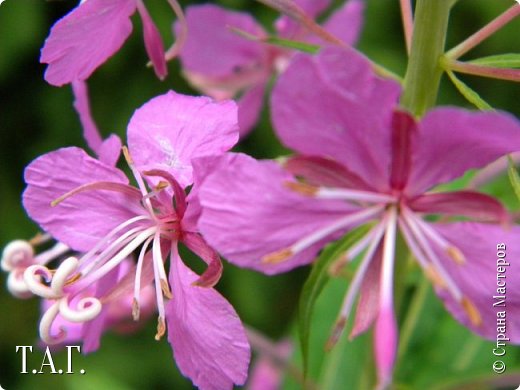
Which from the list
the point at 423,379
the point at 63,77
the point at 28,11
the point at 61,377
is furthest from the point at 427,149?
the point at 61,377

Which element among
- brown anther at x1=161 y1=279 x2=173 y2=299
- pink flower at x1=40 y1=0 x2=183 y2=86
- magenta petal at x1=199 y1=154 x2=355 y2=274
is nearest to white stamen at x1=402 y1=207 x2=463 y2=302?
magenta petal at x1=199 y1=154 x2=355 y2=274

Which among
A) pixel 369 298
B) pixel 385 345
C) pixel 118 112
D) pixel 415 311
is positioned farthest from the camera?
pixel 118 112

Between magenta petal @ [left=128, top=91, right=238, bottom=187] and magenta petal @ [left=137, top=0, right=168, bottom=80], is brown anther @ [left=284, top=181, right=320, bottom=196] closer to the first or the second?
magenta petal @ [left=128, top=91, right=238, bottom=187]

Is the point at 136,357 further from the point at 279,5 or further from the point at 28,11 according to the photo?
the point at 279,5

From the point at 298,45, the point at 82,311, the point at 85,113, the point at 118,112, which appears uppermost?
the point at 118,112

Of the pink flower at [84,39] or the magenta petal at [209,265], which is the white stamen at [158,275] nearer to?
the magenta petal at [209,265]

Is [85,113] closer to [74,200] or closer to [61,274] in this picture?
[74,200]

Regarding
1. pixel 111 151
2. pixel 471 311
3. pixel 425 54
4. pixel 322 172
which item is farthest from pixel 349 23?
pixel 471 311

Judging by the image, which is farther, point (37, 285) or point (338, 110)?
point (37, 285)
